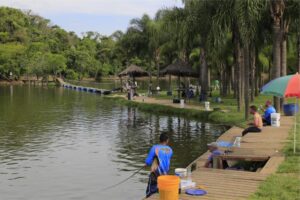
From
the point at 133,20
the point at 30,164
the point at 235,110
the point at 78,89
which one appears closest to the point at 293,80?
the point at 30,164

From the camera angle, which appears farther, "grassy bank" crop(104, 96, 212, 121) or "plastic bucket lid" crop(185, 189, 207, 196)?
"grassy bank" crop(104, 96, 212, 121)

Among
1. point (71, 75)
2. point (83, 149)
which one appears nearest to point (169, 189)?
point (83, 149)

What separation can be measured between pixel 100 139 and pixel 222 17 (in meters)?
10.0

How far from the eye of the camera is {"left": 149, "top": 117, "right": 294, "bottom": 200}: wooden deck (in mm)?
9203

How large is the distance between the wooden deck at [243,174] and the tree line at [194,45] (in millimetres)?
8276

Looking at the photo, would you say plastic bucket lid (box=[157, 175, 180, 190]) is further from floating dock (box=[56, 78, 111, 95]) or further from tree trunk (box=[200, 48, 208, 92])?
floating dock (box=[56, 78, 111, 95])

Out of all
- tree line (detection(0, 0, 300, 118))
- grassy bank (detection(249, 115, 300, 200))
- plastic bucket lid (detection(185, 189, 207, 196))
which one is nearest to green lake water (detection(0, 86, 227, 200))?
plastic bucket lid (detection(185, 189, 207, 196))

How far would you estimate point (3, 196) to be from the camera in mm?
13008

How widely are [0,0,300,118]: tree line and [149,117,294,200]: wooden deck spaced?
326 inches

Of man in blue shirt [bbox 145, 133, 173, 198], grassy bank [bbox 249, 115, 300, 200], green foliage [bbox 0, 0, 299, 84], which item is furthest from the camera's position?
green foliage [bbox 0, 0, 299, 84]

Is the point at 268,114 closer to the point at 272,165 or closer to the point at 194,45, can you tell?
the point at 272,165

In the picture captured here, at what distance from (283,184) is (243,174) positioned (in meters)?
1.21

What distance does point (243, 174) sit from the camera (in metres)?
10.9

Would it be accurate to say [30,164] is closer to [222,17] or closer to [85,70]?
[222,17]
